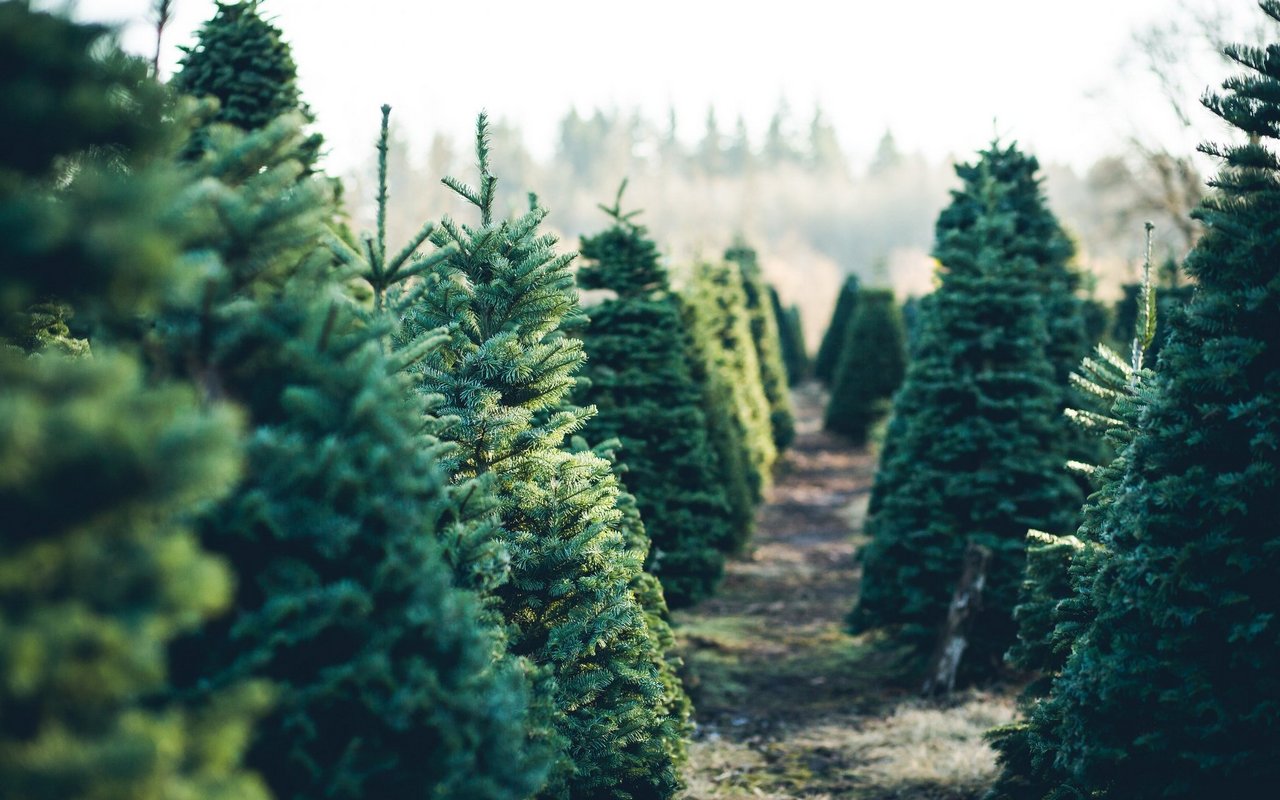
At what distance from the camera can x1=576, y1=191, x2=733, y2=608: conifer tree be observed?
9734 millimetres

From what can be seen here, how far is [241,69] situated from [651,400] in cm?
521

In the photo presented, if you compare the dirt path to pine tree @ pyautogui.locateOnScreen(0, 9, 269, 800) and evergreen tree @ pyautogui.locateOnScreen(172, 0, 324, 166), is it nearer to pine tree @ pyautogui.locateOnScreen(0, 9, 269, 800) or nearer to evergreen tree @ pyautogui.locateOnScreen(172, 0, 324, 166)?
pine tree @ pyautogui.locateOnScreen(0, 9, 269, 800)

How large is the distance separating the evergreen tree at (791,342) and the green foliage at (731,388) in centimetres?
2033

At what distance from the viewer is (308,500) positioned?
2744 mm

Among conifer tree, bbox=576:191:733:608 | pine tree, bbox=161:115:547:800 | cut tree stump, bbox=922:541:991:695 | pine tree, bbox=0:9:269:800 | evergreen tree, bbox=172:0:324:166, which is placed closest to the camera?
pine tree, bbox=0:9:269:800

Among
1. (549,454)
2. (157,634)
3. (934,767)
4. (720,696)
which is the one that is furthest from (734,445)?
(157,634)

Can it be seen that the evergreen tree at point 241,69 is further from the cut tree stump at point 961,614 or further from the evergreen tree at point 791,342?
the evergreen tree at point 791,342

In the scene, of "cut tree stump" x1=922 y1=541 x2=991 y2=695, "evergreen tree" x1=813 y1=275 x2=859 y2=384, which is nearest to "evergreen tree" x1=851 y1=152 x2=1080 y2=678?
"cut tree stump" x1=922 y1=541 x2=991 y2=695

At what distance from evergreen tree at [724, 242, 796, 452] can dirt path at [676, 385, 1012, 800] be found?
8.21 meters

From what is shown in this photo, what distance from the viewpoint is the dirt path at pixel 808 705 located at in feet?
23.3

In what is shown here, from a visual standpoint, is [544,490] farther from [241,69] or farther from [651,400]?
[241,69]

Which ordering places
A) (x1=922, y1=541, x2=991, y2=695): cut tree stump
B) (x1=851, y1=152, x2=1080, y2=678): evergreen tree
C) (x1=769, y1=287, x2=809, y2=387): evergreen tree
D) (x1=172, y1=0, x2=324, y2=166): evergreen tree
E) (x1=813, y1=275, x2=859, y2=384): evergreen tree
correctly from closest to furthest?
(x1=172, y1=0, x2=324, y2=166): evergreen tree → (x1=922, y1=541, x2=991, y2=695): cut tree stump → (x1=851, y1=152, x2=1080, y2=678): evergreen tree → (x1=813, y1=275, x2=859, y2=384): evergreen tree → (x1=769, y1=287, x2=809, y2=387): evergreen tree

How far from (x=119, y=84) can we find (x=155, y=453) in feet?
3.28

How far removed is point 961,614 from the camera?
356 inches
